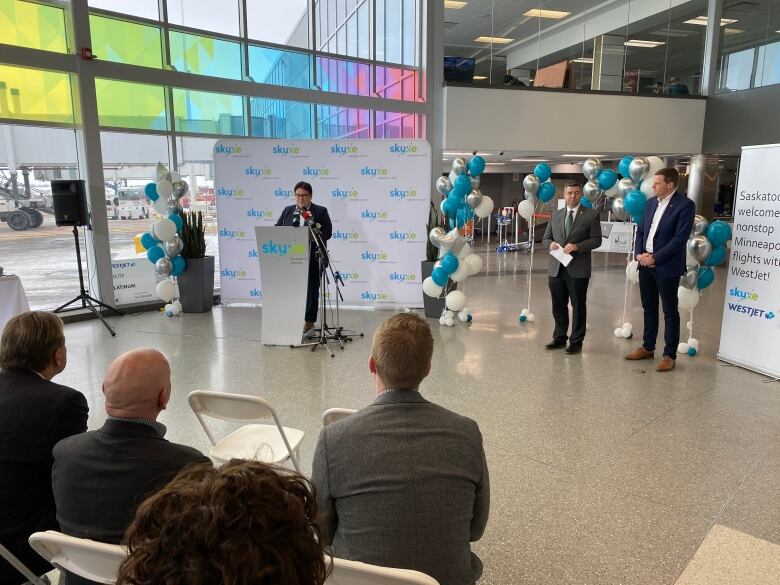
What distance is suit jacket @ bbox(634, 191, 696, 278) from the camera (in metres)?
4.88

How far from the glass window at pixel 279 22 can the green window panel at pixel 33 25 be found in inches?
104

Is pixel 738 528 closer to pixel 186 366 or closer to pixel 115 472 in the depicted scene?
pixel 115 472

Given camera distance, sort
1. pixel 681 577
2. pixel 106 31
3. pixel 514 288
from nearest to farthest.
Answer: pixel 681 577, pixel 106 31, pixel 514 288

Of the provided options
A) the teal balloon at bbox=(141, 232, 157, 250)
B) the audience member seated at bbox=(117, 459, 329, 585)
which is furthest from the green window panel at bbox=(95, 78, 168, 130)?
the audience member seated at bbox=(117, 459, 329, 585)

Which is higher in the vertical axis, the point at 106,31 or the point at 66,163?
the point at 106,31

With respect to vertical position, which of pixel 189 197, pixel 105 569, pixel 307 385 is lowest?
pixel 307 385

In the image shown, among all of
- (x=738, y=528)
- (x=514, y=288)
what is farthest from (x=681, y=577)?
(x=514, y=288)

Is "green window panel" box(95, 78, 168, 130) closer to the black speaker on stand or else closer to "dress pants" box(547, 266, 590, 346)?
the black speaker on stand

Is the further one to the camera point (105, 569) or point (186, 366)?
point (186, 366)

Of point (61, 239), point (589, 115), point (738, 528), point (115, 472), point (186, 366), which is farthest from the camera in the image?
point (589, 115)

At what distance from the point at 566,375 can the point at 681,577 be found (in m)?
2.75

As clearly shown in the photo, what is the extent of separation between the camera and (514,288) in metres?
9.67

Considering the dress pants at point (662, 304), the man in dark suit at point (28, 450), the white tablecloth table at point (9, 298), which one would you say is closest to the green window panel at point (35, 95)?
the white tablecloth table at point (9, 298)

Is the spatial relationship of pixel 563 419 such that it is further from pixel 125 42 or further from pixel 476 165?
pixel 125 42
